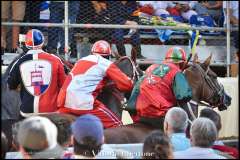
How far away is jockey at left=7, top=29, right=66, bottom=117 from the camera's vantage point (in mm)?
7301

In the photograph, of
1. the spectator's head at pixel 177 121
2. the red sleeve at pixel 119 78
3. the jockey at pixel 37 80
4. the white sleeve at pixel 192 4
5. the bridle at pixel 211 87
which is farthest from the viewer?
the white sleeve at pixel 192 4

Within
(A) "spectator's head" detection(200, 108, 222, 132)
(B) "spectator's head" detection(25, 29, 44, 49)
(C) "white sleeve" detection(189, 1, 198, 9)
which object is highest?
(C) "white sleeve" detection(189, 1, 198, 9)

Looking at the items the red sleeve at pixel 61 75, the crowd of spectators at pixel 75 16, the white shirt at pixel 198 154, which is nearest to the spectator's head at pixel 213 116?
the white shirt at pixel 198 154

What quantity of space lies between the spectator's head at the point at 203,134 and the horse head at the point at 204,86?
7.24ft

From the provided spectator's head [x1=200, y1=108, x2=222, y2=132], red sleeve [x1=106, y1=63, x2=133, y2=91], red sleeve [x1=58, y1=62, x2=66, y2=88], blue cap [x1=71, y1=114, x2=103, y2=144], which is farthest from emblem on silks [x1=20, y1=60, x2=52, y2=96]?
blue cap [x1=71, y1=114, x2=103, y2=144]

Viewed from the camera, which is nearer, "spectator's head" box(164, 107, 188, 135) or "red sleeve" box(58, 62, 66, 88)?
"spectator's head" box(164, 107, 188, 135)

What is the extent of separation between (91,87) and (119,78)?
35 centimetres

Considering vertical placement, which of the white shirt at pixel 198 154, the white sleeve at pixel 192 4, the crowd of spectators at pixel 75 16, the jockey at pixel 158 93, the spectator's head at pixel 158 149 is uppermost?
the white sleeve at pixel 192 4

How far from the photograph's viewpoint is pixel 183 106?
6992 mm

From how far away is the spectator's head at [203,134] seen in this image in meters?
5.08

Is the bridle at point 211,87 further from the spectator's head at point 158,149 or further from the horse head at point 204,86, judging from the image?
the spectator's head at point 158,149

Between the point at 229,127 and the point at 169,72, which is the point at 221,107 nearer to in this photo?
the point at 169,72

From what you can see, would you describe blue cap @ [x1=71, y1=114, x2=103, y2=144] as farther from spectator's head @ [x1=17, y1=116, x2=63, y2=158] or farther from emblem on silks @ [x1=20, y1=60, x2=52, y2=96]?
emblem on silks @ [x1=20, y1=60, x2=52, y2=96]

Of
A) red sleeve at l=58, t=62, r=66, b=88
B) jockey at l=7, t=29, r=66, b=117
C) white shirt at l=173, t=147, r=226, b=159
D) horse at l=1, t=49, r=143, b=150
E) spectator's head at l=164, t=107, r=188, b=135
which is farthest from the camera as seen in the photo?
red sleeve at l=58, t=62, r=66, b=88
